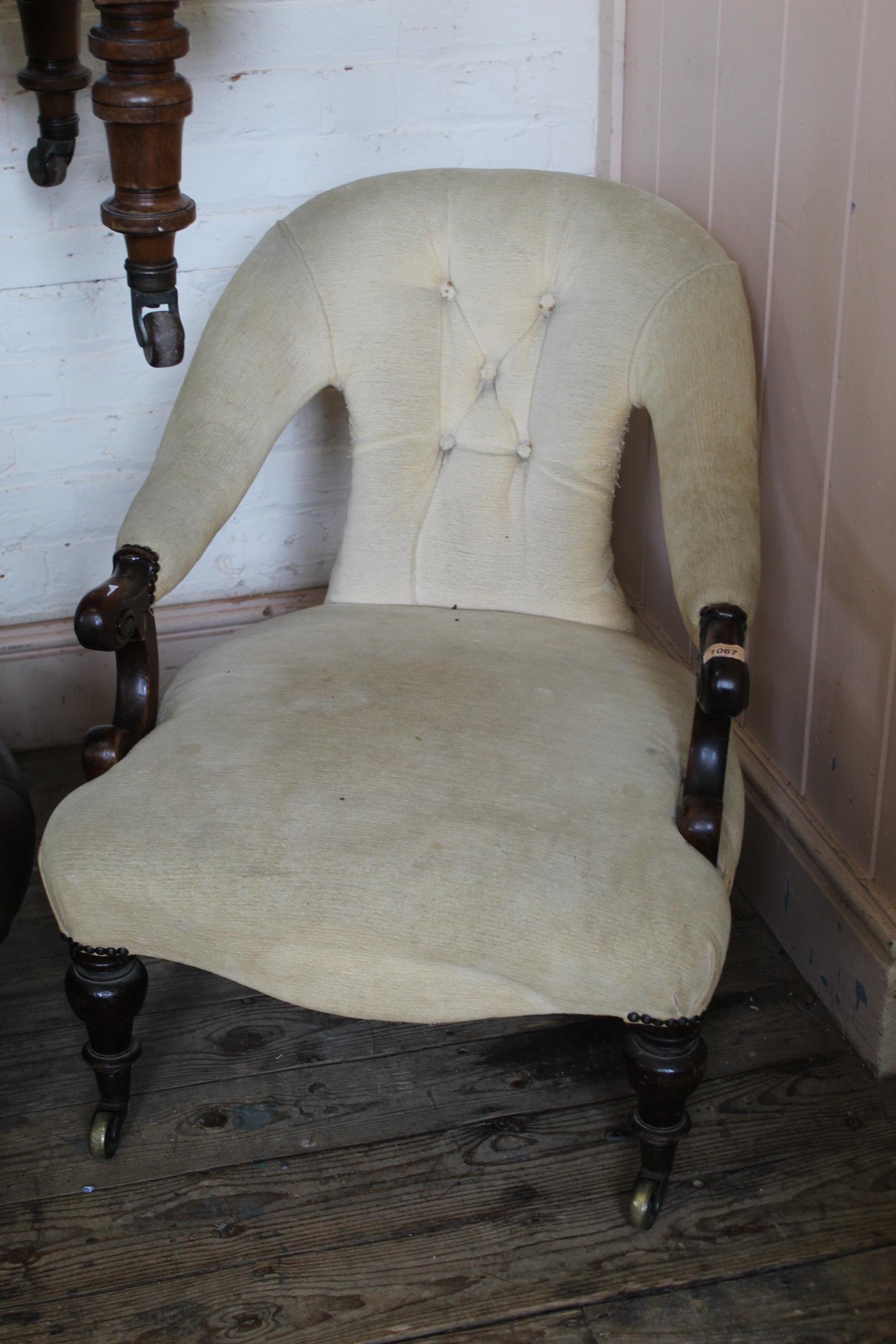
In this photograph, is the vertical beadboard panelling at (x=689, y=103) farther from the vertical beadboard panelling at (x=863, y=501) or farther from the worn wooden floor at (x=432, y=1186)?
the worn wooden floor at (x=432, y=1186)

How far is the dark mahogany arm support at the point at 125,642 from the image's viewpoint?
118cm

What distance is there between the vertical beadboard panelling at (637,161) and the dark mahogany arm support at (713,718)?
746 mm

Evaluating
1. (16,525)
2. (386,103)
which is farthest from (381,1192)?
(386,103)

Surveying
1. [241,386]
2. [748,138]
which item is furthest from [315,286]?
[748,138]

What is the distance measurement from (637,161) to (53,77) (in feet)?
2.55

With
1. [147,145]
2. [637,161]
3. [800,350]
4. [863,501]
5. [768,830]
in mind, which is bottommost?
[768,830]

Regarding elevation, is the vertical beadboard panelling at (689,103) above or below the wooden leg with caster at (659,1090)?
A: above

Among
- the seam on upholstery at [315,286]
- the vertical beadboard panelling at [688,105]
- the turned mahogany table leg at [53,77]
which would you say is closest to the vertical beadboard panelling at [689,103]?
the vertical beadboard panelling at [688,105]

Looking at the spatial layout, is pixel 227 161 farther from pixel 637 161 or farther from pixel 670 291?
pixel 670 291

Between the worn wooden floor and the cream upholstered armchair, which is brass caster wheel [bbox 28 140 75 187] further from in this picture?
the worn wooden floor

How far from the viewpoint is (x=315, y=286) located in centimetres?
146

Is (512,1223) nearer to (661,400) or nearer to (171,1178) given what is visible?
(171,1178)

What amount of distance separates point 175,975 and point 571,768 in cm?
68

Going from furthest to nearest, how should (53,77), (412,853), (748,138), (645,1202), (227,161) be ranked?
(227,161)
(53,77)
(748,138)
(645,1202)
(412,853)
